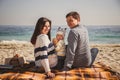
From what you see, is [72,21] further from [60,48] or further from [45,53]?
[45,53]

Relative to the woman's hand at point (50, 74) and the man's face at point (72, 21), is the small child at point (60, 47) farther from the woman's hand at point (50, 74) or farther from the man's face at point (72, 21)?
the woman's hand at point (50, 74)

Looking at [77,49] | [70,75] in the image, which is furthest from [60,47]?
[70,75]

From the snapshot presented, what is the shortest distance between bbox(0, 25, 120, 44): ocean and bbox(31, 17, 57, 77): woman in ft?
2.40

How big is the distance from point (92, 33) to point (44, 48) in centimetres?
131

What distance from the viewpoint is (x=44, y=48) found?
8.29 ft

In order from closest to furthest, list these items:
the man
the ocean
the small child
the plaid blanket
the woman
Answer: the plaid blanket
the woman
the man
the small child
the ocean

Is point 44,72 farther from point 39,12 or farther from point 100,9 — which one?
point 100,9

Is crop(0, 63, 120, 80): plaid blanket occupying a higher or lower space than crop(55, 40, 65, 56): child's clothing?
lower

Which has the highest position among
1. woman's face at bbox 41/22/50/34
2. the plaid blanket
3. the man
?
woman's face at bbox 41/22/50/34

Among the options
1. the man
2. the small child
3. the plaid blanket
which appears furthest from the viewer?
the small child

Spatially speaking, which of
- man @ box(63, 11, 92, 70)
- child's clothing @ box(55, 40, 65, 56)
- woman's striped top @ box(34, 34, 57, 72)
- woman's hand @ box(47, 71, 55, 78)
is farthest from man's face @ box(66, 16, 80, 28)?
woman's hand @ box(47, 71, 55, 78)

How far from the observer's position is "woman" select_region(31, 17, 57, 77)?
2.49 metres

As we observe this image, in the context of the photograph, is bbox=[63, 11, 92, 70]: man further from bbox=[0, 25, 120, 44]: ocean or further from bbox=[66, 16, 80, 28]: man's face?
bbox=[0, 25, 120, 44]: ocean

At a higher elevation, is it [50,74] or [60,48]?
[60,48]
